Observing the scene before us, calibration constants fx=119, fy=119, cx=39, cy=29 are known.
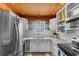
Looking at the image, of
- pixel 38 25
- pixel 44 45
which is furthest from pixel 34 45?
pixel 38 25

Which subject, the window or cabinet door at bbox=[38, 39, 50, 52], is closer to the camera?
the window

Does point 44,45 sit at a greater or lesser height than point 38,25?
lesser

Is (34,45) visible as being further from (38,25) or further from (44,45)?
(38,25)

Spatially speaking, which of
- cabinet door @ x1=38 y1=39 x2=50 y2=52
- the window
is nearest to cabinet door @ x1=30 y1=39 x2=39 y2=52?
cabinet door @ x1=38 y1=39 x2=50 y2=52

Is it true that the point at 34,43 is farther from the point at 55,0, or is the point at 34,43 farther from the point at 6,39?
the point at 55,0

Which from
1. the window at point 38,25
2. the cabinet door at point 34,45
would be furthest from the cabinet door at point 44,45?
the window at point 38,25

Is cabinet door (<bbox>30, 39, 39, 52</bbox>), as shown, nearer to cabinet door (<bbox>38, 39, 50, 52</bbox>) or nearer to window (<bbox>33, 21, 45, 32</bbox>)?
cabinet door (<bbox>38, 39, 50, 52</bbox>)

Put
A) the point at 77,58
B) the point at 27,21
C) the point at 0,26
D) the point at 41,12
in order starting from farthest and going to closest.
A: the point at 41,12 < the point at 27,21 < the point at 0,26 < the point at 77,58

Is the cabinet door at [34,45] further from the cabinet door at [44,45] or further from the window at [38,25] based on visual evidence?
the window at [38,25]

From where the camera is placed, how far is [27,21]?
15.4 ft

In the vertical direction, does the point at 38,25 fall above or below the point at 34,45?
above

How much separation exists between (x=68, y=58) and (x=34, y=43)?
458 cm

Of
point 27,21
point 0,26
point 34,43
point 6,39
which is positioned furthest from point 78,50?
point 34,43

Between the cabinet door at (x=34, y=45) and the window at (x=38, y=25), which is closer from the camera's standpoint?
the window at (x=38, y=25)
